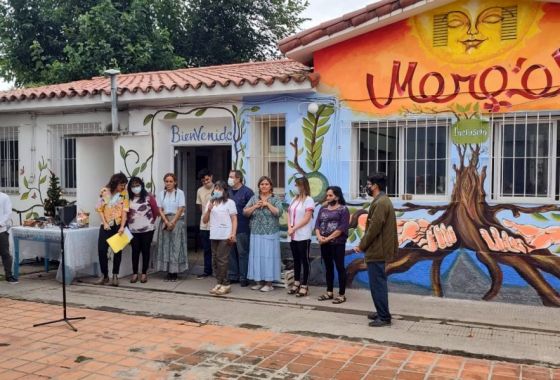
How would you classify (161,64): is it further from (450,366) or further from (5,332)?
(450,366)

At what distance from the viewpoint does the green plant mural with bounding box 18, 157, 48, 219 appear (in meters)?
11.0

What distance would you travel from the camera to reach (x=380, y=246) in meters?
6.33

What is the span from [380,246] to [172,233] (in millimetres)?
3955

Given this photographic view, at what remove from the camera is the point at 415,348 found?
5.55 meters

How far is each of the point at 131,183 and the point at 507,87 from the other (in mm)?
5805

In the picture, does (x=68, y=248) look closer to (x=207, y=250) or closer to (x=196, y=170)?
(x=207, y=250)

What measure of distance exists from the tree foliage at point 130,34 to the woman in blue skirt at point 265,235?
11634mm

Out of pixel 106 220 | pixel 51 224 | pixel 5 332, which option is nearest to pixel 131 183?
pixel 106 220

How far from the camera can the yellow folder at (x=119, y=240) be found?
8437 millimetres

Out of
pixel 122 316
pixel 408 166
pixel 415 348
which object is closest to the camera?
pixel 415 348

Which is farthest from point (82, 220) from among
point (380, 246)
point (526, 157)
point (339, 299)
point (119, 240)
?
point (526, 157)

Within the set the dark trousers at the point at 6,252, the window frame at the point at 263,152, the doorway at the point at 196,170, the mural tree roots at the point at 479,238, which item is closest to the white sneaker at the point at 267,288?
the window frame at the point at 263,152

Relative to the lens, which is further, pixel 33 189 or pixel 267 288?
pixel 33 189

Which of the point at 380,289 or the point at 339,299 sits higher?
Result: the point at 380,289
